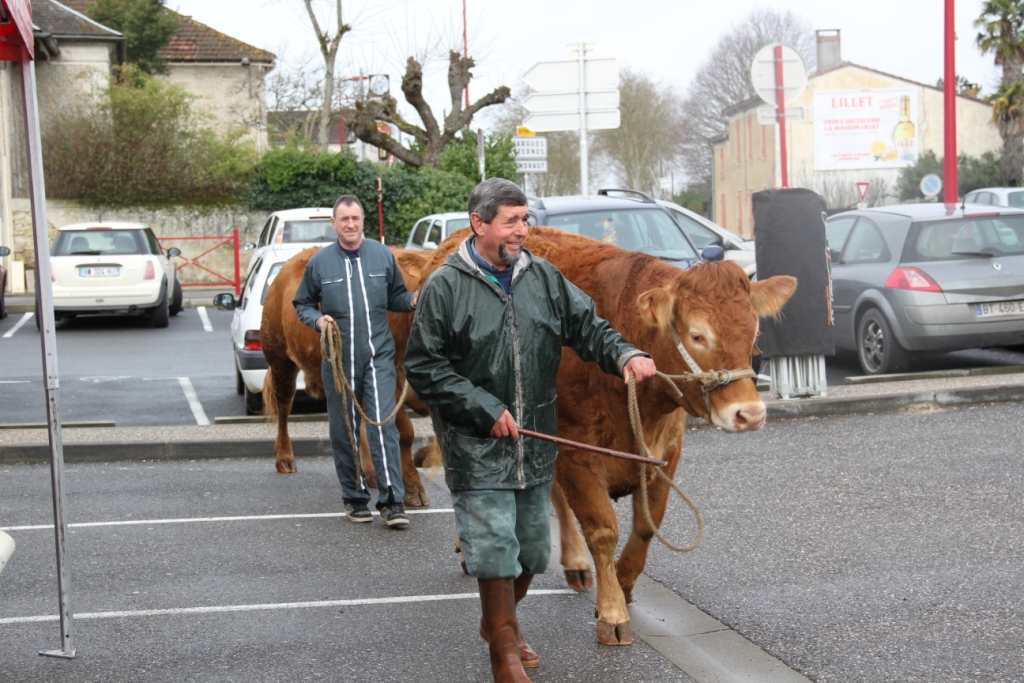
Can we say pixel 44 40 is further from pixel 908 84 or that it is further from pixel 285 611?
pixel 908 84

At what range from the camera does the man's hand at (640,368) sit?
466cm

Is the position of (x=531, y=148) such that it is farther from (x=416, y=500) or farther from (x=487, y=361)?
(x=487, y=361)

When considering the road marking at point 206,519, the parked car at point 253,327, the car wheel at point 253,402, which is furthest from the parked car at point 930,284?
the road marking at point 206,519

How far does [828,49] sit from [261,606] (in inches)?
2650

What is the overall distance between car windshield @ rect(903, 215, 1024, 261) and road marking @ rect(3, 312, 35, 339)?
14.7 m

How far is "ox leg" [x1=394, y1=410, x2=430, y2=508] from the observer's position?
27.3 feet

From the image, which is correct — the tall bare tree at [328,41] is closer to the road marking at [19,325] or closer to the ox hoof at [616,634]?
the road marking at [19,325]

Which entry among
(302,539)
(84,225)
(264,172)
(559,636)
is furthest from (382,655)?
(264,172)

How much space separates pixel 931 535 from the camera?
6.85 metres

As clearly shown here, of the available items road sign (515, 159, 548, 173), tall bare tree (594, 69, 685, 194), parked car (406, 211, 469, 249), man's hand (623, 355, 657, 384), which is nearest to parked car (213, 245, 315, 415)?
parked car (406, 211, 469, 249)

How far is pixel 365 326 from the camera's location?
7.59m

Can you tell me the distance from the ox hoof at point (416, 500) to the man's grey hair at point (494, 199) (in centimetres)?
391

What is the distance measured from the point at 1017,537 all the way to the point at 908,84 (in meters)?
61.6

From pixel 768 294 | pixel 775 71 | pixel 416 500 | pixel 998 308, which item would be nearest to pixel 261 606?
pixel 416 500
